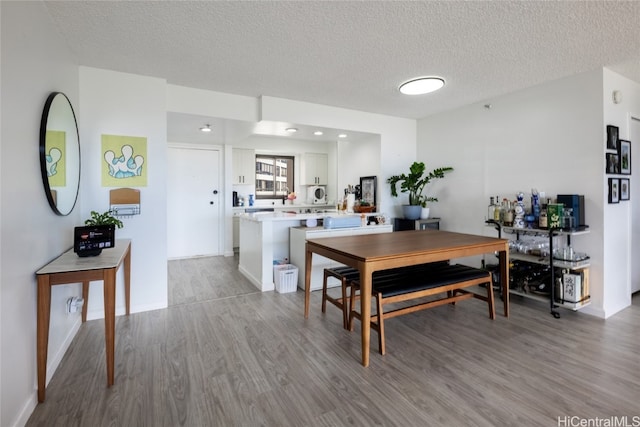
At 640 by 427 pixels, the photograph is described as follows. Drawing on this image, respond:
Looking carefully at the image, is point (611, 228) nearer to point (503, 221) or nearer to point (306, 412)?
point (503, 221)

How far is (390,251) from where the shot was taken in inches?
89.9

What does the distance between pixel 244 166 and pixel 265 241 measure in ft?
8.82

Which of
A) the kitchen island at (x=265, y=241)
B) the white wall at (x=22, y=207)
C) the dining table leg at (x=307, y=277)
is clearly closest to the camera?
the white wall at (x=22, y=207)

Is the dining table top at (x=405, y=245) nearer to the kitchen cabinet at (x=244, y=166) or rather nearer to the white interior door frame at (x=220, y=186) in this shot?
the white interior door frame at (x=220, y=186)

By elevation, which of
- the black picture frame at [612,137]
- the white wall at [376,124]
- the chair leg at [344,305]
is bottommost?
the chair leg at [344,305]

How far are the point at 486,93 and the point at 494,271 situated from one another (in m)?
2.02

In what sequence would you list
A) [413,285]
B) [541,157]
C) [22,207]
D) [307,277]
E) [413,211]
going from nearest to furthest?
[22,207] → [413,285] → [307,277] → [541,157] → [413,211]

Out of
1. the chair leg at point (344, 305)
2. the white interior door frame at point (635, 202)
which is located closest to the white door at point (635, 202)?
the white interior door frame at point (635, 202)

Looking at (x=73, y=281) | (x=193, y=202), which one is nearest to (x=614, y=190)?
(x=73, y=281)

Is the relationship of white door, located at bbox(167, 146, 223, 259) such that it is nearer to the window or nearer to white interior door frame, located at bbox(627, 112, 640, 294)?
the window

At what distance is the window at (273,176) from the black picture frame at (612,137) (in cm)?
495

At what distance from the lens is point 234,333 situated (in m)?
2.58

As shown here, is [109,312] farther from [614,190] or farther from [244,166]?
[244,166]

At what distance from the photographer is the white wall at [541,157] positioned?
291 cm
